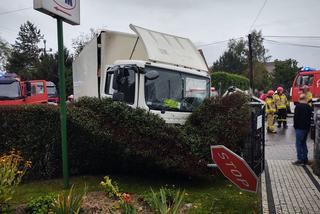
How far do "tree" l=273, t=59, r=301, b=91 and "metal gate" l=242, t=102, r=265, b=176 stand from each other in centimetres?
5791

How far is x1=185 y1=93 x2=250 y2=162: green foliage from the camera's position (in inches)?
259

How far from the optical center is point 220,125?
671 cm

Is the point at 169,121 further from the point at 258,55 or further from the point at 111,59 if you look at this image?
the point at 258,55

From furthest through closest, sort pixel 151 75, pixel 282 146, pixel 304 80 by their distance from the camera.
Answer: pixel 304 80 → pixel 282 146 → pixel 151 75

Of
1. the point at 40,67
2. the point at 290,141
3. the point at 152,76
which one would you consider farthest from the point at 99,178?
the point at 40,67

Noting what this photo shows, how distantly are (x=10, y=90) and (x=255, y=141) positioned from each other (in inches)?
530

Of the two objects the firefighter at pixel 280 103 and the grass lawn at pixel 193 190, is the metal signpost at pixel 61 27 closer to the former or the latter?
the grass lawn at pixel 193 190

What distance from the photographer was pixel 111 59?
9.47 meters

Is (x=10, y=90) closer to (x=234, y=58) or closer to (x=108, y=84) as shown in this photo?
(x=108, y=84)

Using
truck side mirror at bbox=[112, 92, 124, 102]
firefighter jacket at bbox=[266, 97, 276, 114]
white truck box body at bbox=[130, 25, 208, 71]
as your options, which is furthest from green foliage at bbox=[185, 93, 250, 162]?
firefighter jacket at bbox=[266, 97, 276, 114]

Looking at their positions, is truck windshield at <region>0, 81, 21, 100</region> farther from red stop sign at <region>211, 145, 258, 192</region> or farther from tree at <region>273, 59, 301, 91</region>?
tree at <region>273, 59, 301, 91</region>

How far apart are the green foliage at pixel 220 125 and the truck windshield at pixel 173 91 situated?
58cm

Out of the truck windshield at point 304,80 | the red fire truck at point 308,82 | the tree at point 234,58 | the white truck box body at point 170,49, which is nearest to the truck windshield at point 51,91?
the red fire truck at point 308,82

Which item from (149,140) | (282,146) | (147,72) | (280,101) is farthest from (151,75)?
(280,101)
